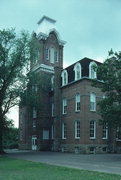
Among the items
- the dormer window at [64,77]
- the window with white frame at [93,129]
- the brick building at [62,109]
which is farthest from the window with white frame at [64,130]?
the dormer window at [64,77]

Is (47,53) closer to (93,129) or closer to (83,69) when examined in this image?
(83,69)

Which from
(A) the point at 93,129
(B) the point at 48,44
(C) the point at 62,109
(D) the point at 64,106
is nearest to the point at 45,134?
(C) the point at 62,109

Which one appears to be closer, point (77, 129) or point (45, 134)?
point (77, 129)

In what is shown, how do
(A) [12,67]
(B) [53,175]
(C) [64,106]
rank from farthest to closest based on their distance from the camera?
(C) [64,106] < (A) [12,67] < (B) [53,175]

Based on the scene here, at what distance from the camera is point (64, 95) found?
135ft

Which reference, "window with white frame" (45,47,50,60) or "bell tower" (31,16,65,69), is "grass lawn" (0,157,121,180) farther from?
"window with white frame" (45,47,50,60)

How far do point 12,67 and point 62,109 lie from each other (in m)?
10.7

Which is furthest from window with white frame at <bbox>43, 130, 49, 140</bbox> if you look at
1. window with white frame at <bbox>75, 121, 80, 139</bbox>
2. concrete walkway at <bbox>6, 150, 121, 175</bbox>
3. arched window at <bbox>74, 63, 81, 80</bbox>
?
concrete walkway at <bbox>6, 150, 121, 175</bbox>

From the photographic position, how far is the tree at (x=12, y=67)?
34.2 meters

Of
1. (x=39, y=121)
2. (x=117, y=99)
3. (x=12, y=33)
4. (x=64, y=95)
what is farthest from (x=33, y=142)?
(x=117, y=99)

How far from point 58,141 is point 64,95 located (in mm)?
6600

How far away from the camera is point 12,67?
3459cm

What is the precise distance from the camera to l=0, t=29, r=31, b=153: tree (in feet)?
112

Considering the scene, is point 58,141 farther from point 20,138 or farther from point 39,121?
point 20,138
